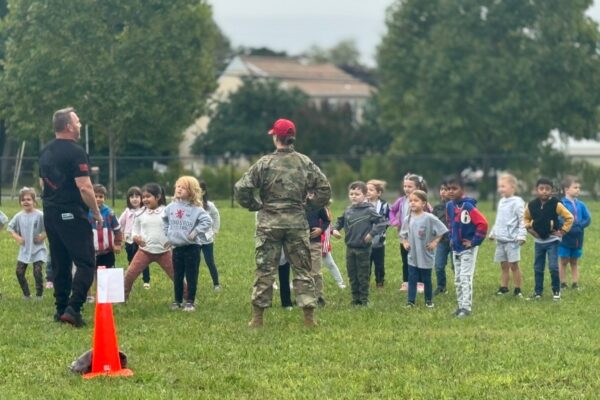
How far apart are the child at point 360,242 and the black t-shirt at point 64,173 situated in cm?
346

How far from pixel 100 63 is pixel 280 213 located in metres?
32.5

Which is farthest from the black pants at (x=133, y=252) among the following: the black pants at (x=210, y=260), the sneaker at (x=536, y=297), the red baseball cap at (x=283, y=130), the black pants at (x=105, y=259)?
the sneaker at (x=536, y=297)

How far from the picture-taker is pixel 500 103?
174 feet

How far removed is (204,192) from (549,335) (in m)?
5.89

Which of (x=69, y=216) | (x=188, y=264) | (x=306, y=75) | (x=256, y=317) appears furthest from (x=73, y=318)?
(x=306, y=75)

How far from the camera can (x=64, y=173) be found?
465 inches

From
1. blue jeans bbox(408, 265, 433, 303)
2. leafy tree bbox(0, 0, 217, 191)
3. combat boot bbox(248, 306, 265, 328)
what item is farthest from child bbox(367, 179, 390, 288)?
leafy tree bbox(0, 0, 217, 191)

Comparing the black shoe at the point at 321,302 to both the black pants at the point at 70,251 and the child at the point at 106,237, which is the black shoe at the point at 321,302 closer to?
the child at the point at 106,237

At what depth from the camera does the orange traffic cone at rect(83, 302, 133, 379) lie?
9039 mm

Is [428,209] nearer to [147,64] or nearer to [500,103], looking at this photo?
[147,64]

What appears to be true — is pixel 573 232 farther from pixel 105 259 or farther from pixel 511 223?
pixel 105 259

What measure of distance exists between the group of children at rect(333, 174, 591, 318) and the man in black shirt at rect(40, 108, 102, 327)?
136 inches

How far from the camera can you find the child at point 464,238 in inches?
505

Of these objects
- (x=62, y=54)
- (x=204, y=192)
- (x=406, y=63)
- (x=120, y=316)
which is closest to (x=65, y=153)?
(x=120, y=316)
